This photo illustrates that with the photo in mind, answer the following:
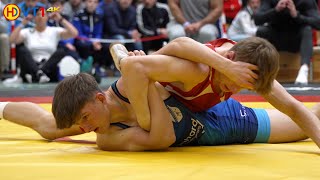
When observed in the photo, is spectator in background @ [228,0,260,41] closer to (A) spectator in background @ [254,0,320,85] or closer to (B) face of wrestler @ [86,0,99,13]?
(A) spectator in background @ [254,0,320,85]

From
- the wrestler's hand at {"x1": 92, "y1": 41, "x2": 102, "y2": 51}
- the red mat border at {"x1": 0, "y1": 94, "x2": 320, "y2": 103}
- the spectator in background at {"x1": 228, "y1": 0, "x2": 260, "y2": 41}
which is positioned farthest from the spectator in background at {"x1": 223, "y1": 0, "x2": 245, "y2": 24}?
the red mat border at {"x1": 0, "y1": 94, "x2": 320, "y2": 103}

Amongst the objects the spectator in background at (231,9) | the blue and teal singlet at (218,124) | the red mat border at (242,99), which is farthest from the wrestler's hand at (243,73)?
the spectator in background at (231,9)

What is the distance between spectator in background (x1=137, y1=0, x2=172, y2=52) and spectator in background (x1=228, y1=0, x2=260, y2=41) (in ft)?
2.72

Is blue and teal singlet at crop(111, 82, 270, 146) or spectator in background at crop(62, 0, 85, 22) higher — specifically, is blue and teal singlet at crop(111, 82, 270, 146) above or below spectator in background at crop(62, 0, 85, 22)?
below

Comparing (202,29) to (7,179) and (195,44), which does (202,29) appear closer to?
(195,44)

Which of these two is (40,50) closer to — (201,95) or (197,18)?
(197,18)

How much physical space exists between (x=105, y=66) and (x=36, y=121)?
240 inches

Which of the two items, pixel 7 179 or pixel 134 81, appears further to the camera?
pixel 134 81

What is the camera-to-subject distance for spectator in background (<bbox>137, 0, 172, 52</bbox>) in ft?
28.6

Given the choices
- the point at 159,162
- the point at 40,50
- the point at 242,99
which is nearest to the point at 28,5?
the point at 242,99

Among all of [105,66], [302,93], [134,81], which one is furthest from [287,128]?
[105,66]

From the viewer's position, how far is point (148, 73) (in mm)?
2711

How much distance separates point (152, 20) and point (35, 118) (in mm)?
5693

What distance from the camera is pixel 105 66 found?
9.35 meters
